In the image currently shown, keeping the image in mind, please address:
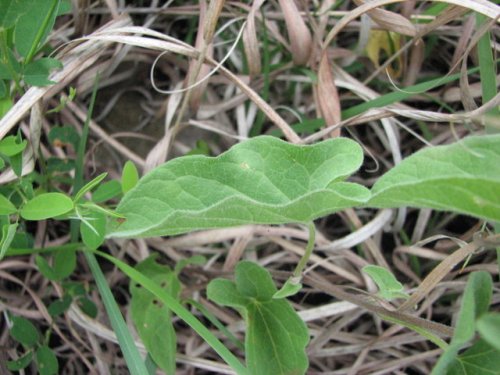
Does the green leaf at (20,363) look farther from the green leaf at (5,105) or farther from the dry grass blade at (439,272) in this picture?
the dry grass blade at (439,272)

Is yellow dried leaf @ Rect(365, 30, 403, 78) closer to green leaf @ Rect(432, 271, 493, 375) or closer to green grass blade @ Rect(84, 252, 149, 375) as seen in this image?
green leaf @ Rect(432, 271, 493, 375)

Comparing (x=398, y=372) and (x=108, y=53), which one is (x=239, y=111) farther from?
(x=398, y=372)

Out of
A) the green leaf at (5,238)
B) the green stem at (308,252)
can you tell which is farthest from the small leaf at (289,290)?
the green leaf at (5,238)

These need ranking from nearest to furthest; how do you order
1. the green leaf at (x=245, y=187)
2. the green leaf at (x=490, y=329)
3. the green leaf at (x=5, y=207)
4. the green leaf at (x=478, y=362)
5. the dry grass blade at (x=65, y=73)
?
the green leaf at (x=490, y=329) → the green leaf at (x=245, y=187) → the green leaf at (x=478, y=362) → the green leaf at (x=5, y=207) → the dry grass blade at (x=65, y=73)

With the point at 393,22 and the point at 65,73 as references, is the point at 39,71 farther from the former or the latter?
the point at 393,22

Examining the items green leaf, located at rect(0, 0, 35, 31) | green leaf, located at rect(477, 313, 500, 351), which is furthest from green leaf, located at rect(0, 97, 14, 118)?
green leaf, located at rect(477, 313, 500, 351)

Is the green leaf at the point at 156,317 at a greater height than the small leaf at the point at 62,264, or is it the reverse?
the small leaf at the point at 62,264
